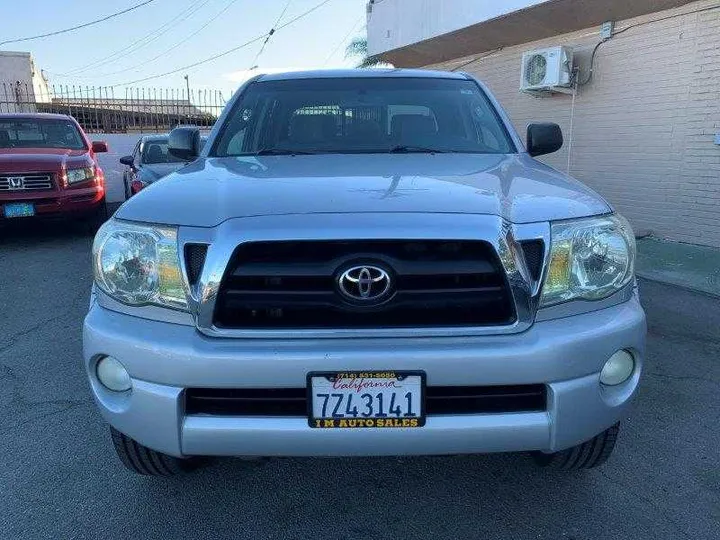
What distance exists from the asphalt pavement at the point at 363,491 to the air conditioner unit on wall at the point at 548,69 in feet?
21.6

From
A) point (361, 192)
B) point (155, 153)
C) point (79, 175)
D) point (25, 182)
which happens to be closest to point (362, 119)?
point (361, 192)

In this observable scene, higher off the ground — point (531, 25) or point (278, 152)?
point (531, 25)

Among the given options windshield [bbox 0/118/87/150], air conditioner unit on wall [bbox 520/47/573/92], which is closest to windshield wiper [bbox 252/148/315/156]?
windshield [bbox 0/118/87/150]

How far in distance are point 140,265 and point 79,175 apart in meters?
6.91

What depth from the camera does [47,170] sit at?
25.4ft

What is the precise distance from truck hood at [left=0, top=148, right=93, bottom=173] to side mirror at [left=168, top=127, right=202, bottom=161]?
5.12 metres

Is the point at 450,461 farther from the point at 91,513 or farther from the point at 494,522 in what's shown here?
the point at 91,513

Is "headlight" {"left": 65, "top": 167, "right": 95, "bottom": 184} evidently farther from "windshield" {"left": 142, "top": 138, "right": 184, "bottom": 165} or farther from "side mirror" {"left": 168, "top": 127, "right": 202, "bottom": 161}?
"side mirror" {"left": 168, "top": 127, "right": 202, "bottom": 161}

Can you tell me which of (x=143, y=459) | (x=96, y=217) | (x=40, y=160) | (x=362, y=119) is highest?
(x=362, y=119)

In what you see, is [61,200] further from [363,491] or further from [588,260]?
[588,260]

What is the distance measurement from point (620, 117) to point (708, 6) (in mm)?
1714


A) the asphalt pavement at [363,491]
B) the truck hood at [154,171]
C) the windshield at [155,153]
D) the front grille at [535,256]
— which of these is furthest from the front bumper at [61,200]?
the front grille at [535,256]

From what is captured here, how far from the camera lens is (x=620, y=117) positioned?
8.35 m

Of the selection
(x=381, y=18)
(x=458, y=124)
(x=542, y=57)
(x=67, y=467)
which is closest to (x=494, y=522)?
(x=67, y=467)
